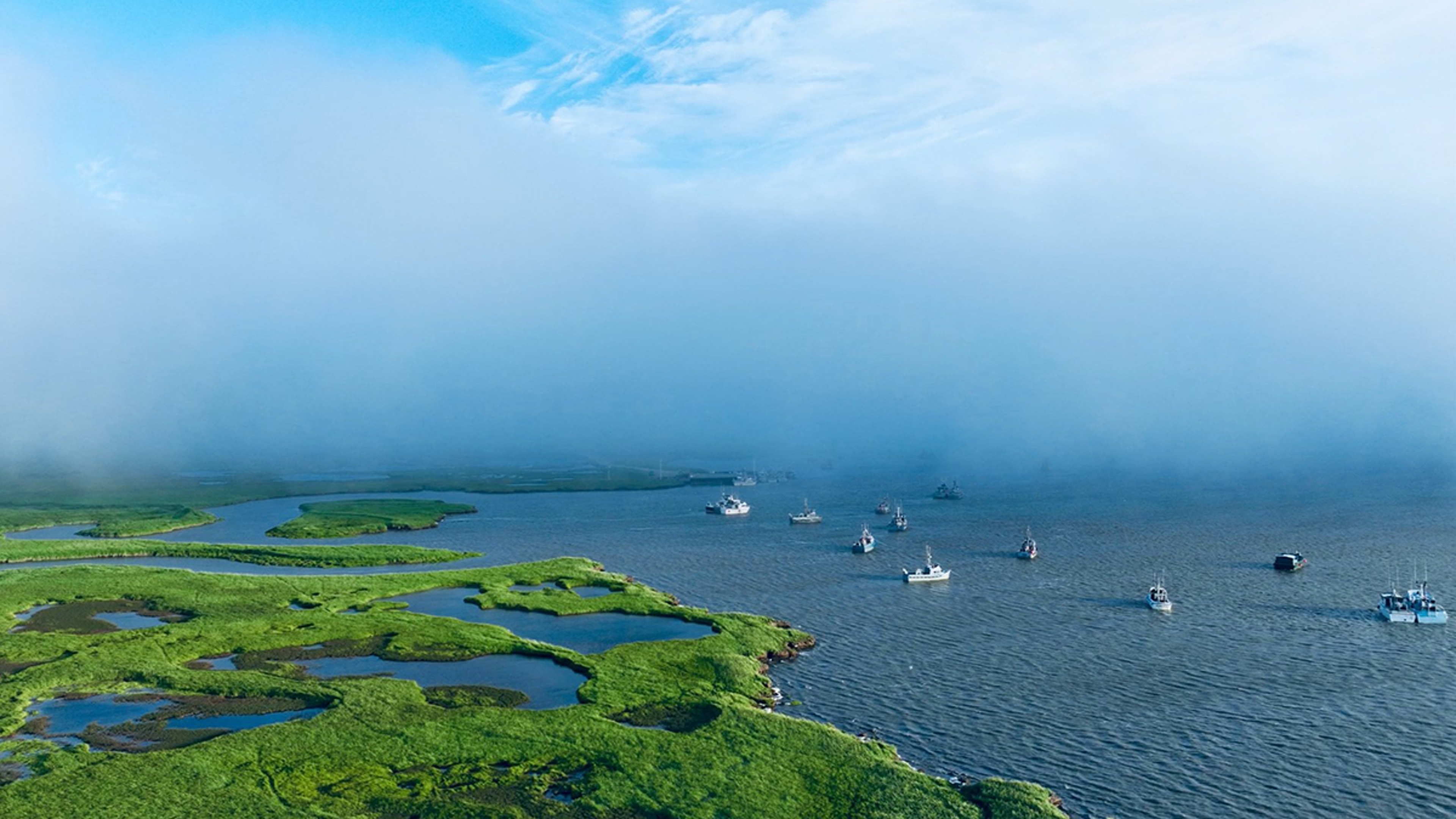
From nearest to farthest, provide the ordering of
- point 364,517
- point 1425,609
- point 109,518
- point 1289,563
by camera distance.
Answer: point 1425,609 → point 1289,563 → point 109,518 → point 364,517

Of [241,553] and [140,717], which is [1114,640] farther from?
[241,553]

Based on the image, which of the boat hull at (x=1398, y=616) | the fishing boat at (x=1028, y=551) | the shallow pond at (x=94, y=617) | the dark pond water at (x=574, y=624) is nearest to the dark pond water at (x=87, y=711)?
the shallow pond at (x=94, y=617)

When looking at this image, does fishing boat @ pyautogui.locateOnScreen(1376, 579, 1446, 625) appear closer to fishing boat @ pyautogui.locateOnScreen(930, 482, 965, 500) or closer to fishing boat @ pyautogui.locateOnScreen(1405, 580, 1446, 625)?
fishing boat @ pyautogui.locateOnScreen(1405, 580, 1446, 625)

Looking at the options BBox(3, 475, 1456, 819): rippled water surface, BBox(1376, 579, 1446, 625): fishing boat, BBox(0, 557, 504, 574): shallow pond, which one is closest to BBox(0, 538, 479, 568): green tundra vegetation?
BBox(0, 557, 504, 574): shallow pond

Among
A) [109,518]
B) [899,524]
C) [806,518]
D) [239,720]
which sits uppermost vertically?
[109,518]

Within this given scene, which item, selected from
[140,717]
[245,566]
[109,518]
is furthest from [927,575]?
[109,518]
